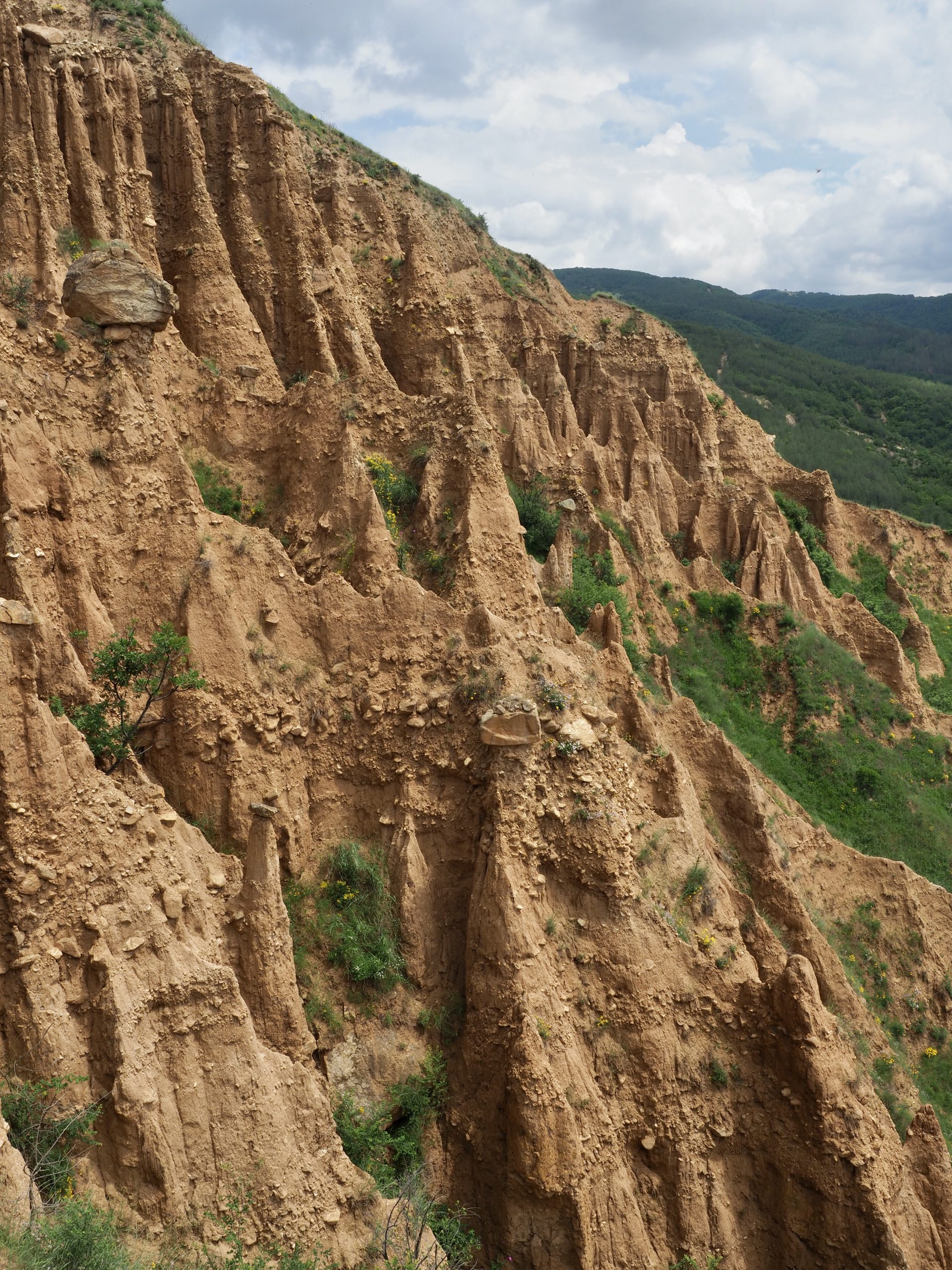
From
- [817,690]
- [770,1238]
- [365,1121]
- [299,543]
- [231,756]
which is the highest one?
[299,543]

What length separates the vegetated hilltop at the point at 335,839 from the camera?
1126 centimetres

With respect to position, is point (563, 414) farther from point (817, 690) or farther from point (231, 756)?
point (231, 756)

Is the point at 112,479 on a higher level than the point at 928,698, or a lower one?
higher

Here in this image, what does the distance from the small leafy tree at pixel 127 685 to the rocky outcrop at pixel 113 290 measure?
19.9ft

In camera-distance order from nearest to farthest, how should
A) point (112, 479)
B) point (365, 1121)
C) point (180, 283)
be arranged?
point (365, 1121) → point (112, 479) → point (180, 283)

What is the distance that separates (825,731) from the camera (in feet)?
98.3

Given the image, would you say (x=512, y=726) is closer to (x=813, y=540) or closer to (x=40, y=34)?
(x=40, y=34)

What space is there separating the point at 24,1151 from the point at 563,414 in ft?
95.7

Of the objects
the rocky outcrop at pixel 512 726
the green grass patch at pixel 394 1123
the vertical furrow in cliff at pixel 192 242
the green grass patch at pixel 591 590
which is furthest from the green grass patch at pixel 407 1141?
the vertical furrow in cliff at pixel 192 242

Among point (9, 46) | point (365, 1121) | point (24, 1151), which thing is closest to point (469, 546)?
point (365, 1121)

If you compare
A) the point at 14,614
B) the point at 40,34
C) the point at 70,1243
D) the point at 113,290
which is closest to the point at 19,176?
the point at 40,34

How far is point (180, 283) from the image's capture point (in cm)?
2320

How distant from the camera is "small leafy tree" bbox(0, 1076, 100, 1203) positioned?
32.6 feet

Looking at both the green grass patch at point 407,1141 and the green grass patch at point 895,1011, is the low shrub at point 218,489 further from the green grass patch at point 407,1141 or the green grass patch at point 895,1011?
the green grass patch at point 895,1011
